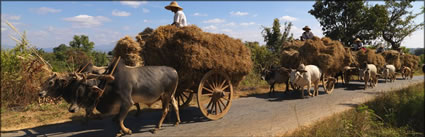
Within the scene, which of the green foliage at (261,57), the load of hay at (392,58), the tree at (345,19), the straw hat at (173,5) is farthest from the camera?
the tree at (345,19)

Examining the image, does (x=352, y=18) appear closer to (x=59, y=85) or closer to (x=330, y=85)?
(x=330, y=85)

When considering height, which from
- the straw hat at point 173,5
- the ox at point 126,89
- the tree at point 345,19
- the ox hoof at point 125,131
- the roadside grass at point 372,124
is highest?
the tree at point 345,19

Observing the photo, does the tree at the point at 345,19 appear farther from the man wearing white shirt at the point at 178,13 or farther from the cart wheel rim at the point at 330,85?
the man wearing white shirt at the point at 178,13

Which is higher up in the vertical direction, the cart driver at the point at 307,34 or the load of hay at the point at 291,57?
the cart driver at the point at 307,34

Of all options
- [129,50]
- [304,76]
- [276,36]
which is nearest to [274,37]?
[276,36]

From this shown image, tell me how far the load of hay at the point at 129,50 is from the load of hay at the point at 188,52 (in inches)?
6.3

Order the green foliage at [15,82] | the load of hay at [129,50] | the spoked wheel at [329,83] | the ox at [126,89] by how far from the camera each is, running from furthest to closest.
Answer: the spoked wheel at [329,83]
the green foliage at [15,82]
the load of hay at [129,50]
the ox at [126,89]

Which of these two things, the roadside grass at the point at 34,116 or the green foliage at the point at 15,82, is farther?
the green foliage at the point at 15,82

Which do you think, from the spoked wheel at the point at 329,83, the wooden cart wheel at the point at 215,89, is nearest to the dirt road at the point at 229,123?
the wooden cart wheel at the point at 215,89

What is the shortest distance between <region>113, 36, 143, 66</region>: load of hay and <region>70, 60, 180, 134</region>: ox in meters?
0.48

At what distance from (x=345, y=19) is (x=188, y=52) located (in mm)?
19080

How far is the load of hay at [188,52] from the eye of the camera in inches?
197

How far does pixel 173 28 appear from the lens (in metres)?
5.20

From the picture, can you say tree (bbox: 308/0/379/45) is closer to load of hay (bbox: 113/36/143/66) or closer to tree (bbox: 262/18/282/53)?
tree (bbox: 262/18/282/53)
